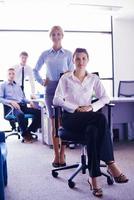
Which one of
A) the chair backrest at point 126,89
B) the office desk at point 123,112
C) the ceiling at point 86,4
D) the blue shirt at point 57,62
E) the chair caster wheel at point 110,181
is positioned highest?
the ceiling at point 86,4

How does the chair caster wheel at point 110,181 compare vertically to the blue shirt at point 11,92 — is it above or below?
below

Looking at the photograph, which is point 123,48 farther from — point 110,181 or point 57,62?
point 110,181

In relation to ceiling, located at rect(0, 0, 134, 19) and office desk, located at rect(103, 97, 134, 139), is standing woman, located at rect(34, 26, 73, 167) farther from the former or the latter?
ceiling, located at rect(0, 0, 134, 19)

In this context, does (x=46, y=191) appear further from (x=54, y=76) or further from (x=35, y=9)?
(x=35, y=9)

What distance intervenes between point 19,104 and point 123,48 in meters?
3.09

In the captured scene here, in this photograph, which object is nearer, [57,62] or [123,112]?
[57,62]

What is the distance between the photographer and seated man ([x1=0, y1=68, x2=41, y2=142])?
500 cm

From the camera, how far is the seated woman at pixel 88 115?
8.11ft

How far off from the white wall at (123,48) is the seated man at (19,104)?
2.50m

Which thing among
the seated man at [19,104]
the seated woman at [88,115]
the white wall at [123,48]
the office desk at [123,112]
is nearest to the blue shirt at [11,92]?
the seated man at [19,104]

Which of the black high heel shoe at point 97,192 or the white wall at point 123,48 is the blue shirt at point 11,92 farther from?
the black high heel shoe at point 97,192

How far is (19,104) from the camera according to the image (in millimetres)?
5211

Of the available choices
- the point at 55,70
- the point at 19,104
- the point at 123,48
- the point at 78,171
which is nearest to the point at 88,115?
the point at 78,171

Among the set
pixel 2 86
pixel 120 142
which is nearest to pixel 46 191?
pixel 120 142
